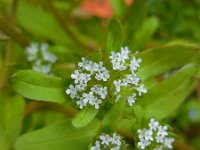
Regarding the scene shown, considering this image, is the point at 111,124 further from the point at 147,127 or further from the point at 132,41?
the point at 132,41

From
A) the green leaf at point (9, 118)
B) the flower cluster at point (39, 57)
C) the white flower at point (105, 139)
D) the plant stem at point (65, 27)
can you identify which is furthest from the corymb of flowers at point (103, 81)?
the plant stem at point (65, 27)

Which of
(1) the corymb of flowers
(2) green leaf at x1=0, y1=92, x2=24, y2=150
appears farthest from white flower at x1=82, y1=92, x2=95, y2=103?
(2) green leaf at x1=0, y1=92, x2=24, y2=150

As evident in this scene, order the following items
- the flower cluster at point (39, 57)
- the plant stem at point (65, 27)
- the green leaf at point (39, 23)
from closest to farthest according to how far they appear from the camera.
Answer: the flower cluster at point (39, 57) < the plant stem at point (65, 27) < the green leaf at point (39, 23)

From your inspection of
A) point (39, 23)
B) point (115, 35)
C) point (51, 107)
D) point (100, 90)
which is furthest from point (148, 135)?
point (39, 23)

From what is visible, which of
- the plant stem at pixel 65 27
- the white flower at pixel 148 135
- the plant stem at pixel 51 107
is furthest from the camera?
the plant stem at pixel 65 27

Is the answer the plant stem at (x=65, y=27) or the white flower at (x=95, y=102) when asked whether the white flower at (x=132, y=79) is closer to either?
the white flower at (x=95, y=102)

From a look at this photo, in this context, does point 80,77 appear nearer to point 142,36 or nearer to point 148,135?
point 148,135
